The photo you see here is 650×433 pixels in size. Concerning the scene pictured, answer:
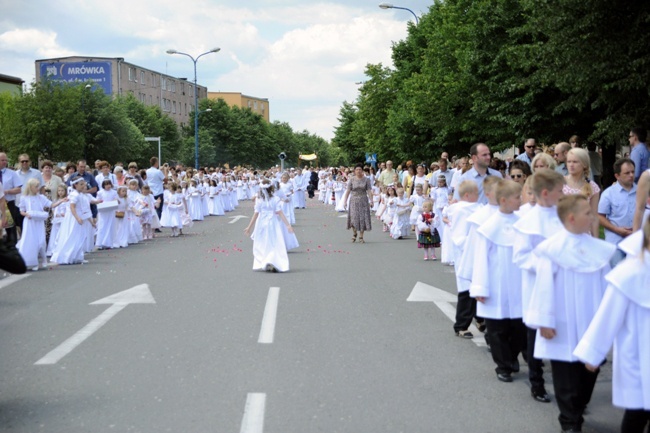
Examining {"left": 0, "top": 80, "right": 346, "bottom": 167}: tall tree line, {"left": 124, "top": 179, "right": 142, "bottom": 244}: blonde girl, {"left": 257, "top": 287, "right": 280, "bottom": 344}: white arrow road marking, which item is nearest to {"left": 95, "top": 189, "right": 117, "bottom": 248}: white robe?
{"left": 124, "top": 179, "right": 142, "bottom": 244}: blonde girl

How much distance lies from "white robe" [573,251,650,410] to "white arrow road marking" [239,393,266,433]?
236 cm

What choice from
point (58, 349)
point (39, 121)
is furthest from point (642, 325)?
point (39, 121)

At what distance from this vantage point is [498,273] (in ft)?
25.5

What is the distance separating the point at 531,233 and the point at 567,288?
0.81 meters

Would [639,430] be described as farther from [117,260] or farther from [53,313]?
[117,260]

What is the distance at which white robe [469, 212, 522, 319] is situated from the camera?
771 centimetres

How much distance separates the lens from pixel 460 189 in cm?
932

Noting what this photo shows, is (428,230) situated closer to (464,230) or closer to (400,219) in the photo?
(400,219)

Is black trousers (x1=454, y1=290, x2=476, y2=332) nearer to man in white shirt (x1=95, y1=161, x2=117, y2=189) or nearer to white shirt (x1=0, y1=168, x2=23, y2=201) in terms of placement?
white shirt (x1=0, y1=168, x2=23, y2=201)

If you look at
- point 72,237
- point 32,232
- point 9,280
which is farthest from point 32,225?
point 9,280

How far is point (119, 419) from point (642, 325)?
11.6 ft

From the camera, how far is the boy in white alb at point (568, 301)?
19.6 ft

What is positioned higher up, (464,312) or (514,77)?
(514,77)

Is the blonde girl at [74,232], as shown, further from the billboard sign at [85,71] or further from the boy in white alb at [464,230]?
the billboard sign at [85,71]
